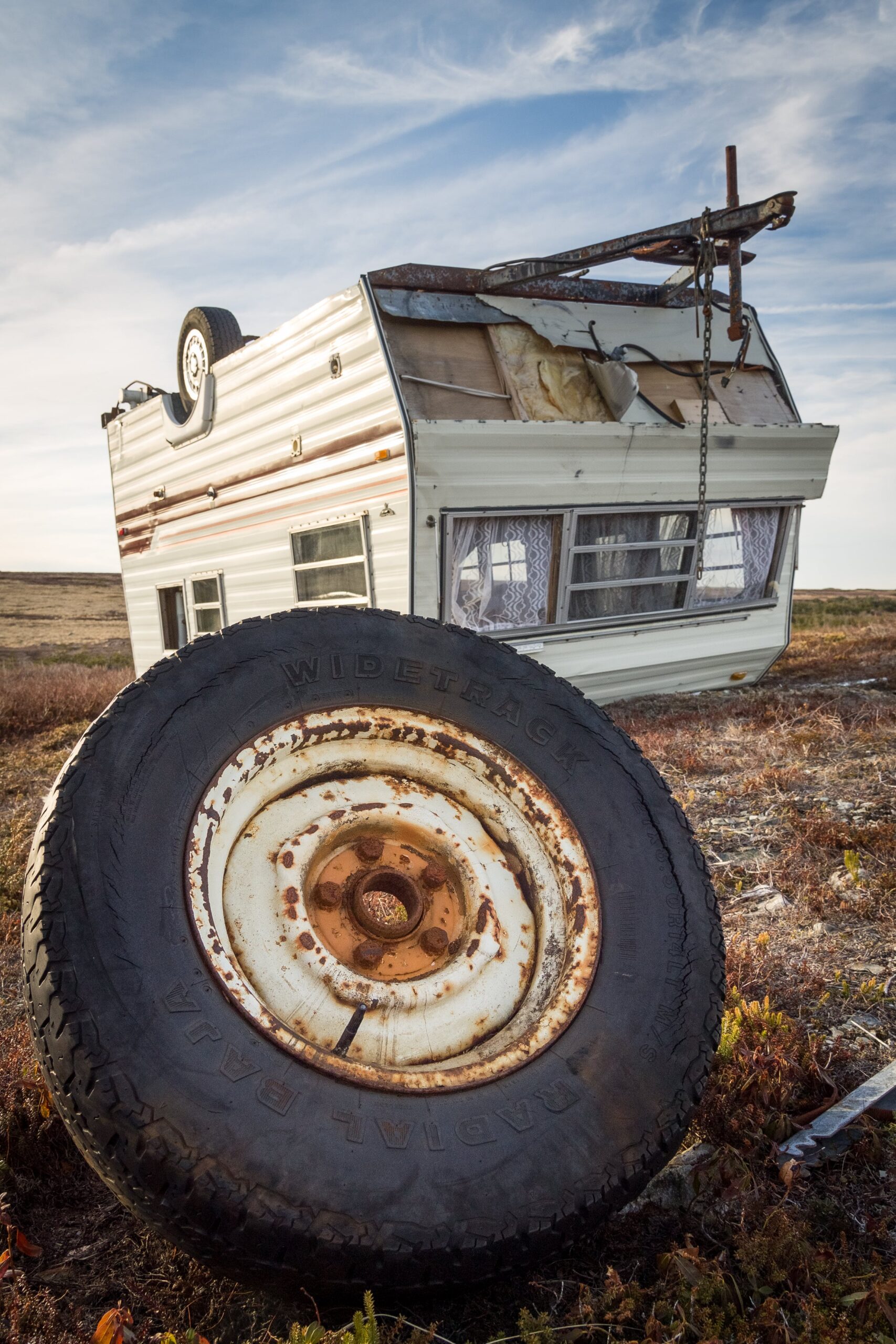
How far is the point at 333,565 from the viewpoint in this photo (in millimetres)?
6789

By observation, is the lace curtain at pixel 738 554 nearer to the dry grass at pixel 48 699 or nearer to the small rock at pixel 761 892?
the small rock at pixel 761 892

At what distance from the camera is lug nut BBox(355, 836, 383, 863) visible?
206cm

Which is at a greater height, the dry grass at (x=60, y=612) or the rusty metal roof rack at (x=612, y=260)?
the rusty metal roof rack at (x=612, y=260)

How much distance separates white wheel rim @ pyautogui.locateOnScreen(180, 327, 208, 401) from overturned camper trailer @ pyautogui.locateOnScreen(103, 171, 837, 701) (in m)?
0.05

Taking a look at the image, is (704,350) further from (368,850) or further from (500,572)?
(368,850)

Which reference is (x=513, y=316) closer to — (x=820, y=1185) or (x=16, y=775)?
(x=16, y=775)

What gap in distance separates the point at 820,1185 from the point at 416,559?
15.3ft

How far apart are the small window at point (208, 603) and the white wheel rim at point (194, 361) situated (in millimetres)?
1834

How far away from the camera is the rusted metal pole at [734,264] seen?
21.9ft

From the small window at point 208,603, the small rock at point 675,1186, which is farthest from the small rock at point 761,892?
the small window at point 208,603

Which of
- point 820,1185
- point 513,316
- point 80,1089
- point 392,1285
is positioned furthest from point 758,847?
point 513,316

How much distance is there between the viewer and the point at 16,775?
6.39 meters

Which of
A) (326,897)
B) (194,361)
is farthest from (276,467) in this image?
(326,897)

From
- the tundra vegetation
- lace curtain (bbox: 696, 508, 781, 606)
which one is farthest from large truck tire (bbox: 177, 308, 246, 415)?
the tundra vegetation
